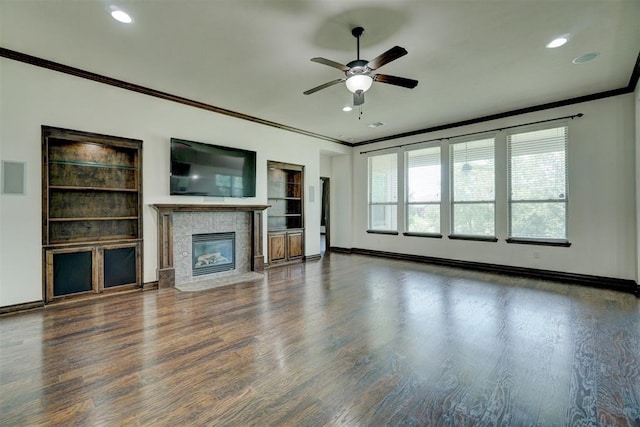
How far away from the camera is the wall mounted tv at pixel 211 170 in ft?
16.3

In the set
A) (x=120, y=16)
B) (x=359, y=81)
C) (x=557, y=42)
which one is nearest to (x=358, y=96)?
(x=359, y=81)

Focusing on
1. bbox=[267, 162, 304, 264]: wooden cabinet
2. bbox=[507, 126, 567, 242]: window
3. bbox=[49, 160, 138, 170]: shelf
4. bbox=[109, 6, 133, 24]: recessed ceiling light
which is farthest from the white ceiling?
bbox=[267, 162, 304, 264]: wooden cabinet

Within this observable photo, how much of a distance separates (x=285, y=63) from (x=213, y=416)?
3.75m

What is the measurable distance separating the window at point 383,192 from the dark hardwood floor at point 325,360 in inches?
141

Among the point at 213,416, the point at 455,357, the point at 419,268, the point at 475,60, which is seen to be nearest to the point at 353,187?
the point at 419,268

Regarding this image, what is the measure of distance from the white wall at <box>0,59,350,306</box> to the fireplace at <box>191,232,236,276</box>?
64 centimetres

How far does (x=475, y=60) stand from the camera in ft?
12.3

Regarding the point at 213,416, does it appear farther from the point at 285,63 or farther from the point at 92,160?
the point at 92,160

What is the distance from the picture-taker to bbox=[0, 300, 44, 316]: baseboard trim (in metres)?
3.55

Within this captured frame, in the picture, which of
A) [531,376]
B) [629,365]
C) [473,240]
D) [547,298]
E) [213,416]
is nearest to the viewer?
[213,416]

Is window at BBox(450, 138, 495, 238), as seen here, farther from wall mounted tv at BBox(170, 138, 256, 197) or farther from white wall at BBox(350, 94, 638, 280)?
wall mounted tv at BBox(170, 138, 256, 197)

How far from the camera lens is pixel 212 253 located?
18.2 ft

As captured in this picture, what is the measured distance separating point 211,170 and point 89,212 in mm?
1901

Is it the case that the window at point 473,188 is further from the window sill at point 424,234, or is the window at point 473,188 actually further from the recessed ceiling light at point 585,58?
the recessed ceiling light at point 585,58
